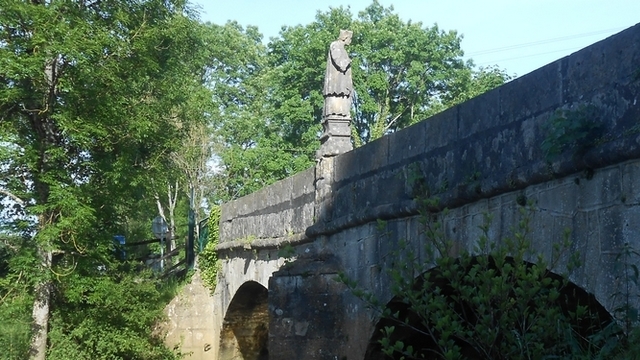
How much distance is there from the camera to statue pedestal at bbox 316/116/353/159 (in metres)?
9.22

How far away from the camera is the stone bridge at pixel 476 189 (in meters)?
4.64

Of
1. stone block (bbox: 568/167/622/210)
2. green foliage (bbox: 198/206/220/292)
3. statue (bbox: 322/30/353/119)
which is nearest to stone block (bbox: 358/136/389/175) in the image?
statue (bbox: 322/30/353/119)

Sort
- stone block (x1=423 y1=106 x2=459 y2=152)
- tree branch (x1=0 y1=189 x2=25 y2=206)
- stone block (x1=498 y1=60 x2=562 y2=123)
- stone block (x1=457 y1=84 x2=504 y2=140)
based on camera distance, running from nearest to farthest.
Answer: stone block (x1=498 y1=60 x2=562 y2=123) < stone block (x1=457 y1=84 x2=504 y2=140) < stone block (x1=423 y1=106 x2=459 y2=152) < tree branch (x1=0 y1=189 x2=25 y2=206)

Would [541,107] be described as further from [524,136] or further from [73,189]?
[73,189]

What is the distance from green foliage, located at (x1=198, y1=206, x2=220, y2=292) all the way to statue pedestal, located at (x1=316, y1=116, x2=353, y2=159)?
587 cm

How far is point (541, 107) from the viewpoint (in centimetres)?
533

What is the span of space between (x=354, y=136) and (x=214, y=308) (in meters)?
13.7

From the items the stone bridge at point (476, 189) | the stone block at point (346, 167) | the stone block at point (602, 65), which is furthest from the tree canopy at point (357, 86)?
the stone block at point (602, 65)

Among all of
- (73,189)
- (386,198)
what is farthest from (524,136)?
(73,189)

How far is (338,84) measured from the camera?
9.62 metres

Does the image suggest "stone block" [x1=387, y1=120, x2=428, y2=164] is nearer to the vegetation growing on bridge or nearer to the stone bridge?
the stone bridge

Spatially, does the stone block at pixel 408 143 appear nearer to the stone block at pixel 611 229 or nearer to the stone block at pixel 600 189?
the stone block at pixel 600 189

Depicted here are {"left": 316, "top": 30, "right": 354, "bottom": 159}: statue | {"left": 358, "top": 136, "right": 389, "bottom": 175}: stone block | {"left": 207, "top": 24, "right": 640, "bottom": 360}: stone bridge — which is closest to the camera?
{"left": 207, "top": 24, "right": 640, "bottom": 360}: stone bridge

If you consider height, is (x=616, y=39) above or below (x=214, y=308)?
above
